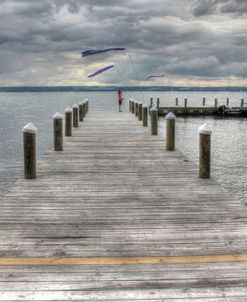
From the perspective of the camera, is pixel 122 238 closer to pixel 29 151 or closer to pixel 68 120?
pixel 29 151

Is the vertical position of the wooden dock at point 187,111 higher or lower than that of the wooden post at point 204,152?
lower

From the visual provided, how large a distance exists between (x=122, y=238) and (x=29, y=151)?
15.6 feet

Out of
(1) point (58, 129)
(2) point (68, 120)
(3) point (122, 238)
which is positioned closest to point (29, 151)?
(1) point (58, 129)

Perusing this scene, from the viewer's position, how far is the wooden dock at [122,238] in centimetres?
454

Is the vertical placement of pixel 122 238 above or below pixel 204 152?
below

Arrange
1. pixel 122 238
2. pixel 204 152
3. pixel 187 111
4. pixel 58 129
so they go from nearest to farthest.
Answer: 1. pixel 122 238
2. pixel 204 152
3. pixel 58 129
4. pixel 187 111

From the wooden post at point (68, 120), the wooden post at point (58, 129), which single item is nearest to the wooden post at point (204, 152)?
the wooden post at point (58, 129)

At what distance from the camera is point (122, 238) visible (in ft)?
19.9

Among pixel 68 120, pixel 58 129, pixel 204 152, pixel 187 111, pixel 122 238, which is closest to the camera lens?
pixel 122 238

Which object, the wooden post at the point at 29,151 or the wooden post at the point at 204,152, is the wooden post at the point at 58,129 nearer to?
the wooden post at the point at 29,151

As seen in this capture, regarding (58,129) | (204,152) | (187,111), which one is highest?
(58,129)

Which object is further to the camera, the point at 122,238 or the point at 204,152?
the point at 204,152

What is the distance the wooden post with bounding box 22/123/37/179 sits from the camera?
998 cm

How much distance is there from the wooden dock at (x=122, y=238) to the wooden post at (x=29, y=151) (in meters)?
0.33
